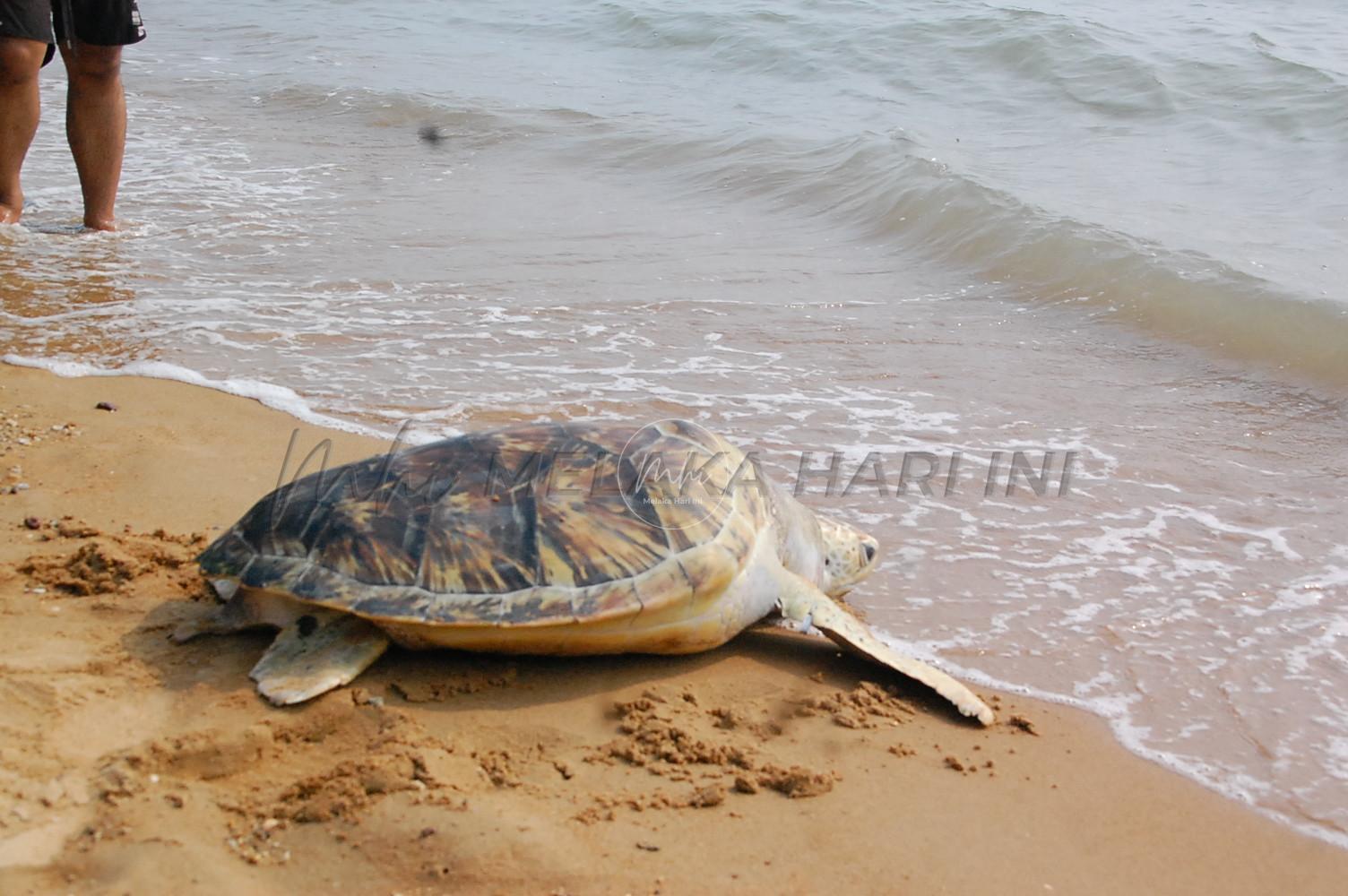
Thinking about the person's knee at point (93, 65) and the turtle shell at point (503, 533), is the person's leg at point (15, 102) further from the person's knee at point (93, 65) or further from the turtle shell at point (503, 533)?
the turtle shell at point (503, 533)

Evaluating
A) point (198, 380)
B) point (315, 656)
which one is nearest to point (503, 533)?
point (315, 656)

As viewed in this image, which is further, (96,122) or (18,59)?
(96,122)

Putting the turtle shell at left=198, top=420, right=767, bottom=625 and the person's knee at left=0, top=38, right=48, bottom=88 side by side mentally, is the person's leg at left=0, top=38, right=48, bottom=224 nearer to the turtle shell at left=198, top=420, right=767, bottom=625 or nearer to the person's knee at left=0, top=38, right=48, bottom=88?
the person's knee at left=0, top=38, right=48, bottom=88

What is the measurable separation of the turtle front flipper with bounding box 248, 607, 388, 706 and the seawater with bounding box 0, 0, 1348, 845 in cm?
141

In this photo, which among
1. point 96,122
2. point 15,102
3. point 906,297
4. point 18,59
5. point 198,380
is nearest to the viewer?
point 198,380

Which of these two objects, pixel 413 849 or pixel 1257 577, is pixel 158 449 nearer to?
pixel 413 849

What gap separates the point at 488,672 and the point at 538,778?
438mm

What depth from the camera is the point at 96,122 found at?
6109 millimetres

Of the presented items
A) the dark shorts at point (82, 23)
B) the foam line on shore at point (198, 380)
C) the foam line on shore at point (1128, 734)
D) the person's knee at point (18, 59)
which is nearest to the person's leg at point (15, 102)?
the person's knee at point (18, 59)

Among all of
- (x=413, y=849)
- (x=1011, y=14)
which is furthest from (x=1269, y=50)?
(x=413, y=849)

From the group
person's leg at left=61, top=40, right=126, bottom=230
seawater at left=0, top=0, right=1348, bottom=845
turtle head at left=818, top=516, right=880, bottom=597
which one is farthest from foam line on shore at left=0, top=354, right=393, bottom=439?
person's leg at left=61, top=40, right=126, bottom=230

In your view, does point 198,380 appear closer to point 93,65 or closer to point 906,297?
point 93,65

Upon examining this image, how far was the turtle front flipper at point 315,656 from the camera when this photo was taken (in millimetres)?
2670

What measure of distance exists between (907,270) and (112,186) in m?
4.35
